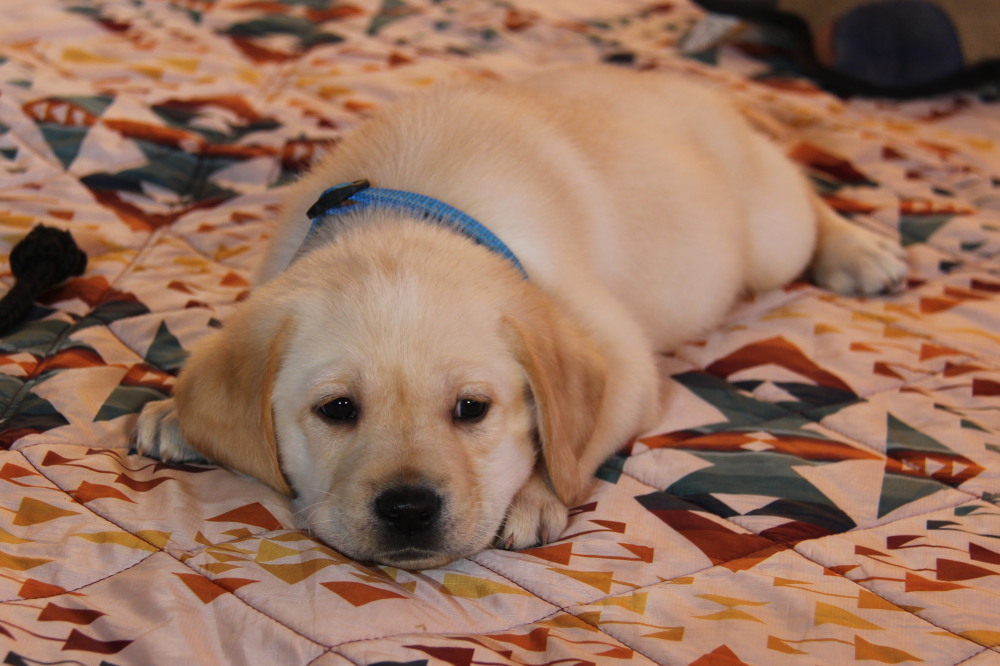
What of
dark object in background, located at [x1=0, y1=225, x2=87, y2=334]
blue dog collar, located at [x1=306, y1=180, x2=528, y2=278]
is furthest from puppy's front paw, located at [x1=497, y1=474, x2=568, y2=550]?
dark object in background, located at [x1=0, y1=225, x2=87, y2=334]

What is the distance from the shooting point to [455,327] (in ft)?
6.83

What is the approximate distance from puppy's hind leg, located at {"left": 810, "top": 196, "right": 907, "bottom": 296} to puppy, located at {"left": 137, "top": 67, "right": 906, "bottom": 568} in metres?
0.60

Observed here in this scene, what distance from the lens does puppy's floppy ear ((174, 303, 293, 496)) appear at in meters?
2.13

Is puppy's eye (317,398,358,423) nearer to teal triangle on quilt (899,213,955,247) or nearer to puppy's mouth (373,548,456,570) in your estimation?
puppy's mouth (373,548,456,570)

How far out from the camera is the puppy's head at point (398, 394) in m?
1.96

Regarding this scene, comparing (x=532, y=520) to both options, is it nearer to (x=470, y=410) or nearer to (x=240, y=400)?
(x=470, y=410)

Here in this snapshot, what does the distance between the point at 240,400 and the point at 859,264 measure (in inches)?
90.1

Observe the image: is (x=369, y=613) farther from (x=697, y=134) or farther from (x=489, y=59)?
(x=489, y=59)

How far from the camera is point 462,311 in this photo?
6.91 feet

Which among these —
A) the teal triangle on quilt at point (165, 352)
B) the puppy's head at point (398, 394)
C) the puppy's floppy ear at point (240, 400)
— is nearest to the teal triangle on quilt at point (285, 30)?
the teal triangle on quilt at point (165, 352)

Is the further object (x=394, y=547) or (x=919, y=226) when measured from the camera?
(x=919, y=226)

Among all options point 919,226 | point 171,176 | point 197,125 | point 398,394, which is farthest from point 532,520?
point 197,125

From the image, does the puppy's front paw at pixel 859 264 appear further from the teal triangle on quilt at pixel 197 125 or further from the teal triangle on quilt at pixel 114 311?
the teal triangle on quilt at pixel 114 311

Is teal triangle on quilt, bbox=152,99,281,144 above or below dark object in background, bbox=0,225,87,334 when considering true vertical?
above
